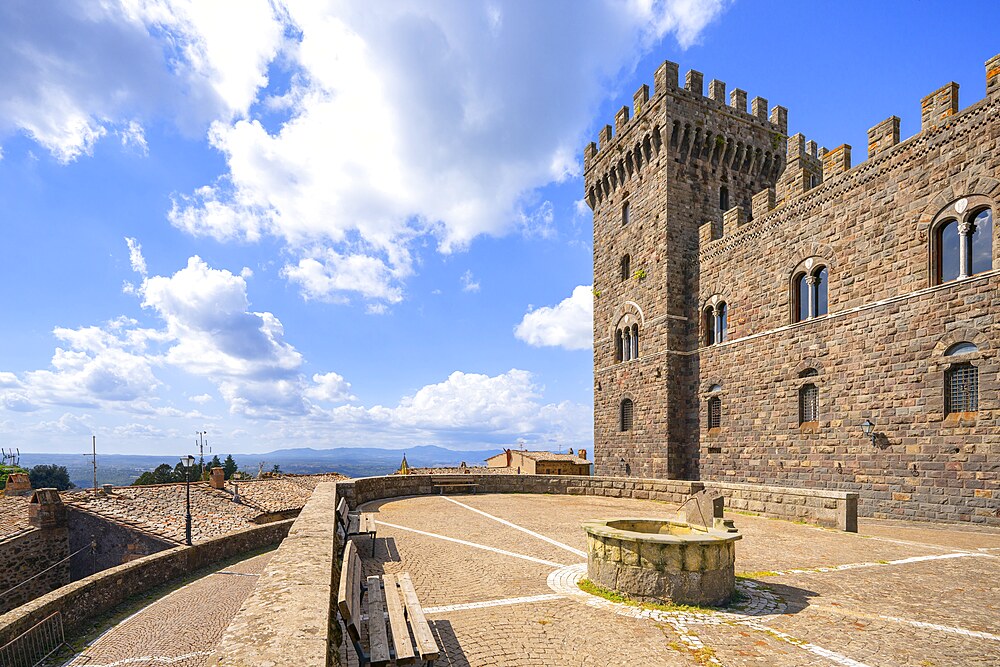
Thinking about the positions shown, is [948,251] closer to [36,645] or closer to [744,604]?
[744,604]

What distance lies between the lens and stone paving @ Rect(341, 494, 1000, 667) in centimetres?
529

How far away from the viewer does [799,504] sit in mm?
13203

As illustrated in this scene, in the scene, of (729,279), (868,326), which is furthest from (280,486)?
(868,326)

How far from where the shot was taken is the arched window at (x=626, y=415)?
25.7 m

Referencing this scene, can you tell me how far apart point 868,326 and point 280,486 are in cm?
2929

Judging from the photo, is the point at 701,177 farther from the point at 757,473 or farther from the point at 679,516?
the point at 679,516

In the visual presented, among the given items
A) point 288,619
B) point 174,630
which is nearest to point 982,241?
point 288,619

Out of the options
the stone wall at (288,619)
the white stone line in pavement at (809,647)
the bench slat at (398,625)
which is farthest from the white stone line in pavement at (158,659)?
the white stone line in pavement at (809,647)

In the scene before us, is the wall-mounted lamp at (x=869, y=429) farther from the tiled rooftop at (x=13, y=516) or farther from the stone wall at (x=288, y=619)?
the tiled rooftop at (x=13, y=516)

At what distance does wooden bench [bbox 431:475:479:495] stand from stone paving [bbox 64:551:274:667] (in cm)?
803

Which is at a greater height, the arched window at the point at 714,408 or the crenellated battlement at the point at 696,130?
the crenellated battlement at the point at 696,130

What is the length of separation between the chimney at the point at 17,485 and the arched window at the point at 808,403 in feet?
120

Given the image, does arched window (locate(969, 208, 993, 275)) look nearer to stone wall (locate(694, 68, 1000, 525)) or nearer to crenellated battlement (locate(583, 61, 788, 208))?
stone wall (locate(694, 68, 1000, 525))

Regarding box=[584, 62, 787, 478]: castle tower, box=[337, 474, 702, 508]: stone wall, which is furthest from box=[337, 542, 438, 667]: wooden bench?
box=[584, 62, 787, 478]: castle tower
